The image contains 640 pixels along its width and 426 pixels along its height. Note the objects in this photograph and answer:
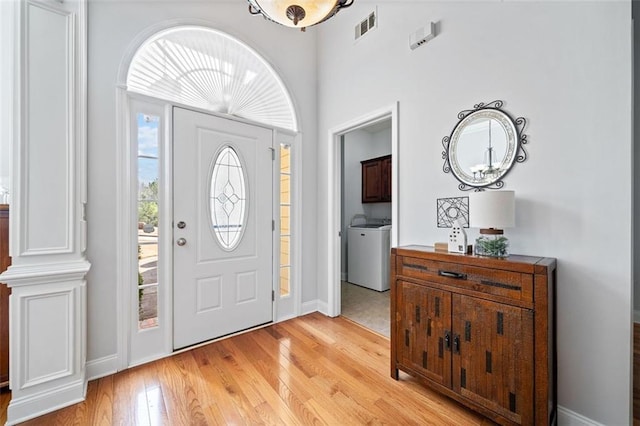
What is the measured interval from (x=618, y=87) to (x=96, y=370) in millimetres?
3608

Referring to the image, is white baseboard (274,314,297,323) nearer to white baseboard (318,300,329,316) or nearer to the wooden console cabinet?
white baseboard (318,300,329,316)

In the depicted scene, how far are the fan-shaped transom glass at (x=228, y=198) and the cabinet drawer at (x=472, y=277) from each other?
1.59 metres

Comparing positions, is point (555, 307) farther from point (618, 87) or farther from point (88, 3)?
point (88, 3)

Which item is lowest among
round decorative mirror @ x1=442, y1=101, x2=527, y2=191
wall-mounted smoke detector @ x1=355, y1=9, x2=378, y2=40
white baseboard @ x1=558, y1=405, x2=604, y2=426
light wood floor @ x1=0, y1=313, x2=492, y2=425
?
light wood floor @ x1=0, y1=313, x2=492, y2=425

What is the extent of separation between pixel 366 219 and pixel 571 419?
3783mm

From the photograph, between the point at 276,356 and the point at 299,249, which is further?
the point at 299,249

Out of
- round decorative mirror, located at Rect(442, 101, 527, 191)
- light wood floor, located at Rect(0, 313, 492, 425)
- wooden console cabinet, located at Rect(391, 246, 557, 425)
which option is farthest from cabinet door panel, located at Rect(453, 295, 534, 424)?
round decorative mirror, located at Rect(442, 101, 527, 191)

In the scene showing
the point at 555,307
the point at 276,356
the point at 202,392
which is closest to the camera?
the point at 555,307

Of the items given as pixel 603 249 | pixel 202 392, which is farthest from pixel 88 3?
pixel 603 249

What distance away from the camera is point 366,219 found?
16.8 feet

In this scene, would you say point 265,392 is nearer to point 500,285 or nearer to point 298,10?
point 500,285

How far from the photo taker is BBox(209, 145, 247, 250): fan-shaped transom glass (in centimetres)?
257

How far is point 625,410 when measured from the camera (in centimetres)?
138

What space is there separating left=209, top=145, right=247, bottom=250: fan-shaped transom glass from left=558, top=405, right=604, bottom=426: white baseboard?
2598 millimetres
